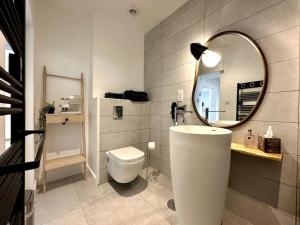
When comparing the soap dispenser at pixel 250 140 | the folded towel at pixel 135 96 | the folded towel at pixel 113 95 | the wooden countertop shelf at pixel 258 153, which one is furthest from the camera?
the folded towel at pixel 135 96

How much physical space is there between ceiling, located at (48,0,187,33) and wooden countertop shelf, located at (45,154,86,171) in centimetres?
208

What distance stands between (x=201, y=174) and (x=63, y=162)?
1.70 meters

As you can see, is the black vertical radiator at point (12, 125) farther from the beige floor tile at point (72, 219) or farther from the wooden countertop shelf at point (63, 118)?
the wooden countertop shelf at point (63, 118)

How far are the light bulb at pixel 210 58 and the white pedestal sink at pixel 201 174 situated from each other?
85 cm

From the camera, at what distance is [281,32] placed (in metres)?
1.17

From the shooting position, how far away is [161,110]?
2.34 meters

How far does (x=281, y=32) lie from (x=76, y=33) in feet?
8.00

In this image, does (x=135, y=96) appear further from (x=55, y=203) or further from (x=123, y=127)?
(x=55, y=203)

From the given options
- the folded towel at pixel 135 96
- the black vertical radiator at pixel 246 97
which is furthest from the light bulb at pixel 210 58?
the folded towel at pixel 135 96

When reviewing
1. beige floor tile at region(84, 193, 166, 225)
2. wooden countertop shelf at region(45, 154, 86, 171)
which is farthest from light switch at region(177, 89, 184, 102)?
wooden countertop shelf at region(45, 154, 86, 171)

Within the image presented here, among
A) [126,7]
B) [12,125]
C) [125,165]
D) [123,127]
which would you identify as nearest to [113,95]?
[123,127]

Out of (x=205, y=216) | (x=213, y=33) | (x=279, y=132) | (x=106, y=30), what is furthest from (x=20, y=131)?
(x=106, y=30)

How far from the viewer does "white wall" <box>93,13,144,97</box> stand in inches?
87.5

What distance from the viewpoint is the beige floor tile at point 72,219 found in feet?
4.39
